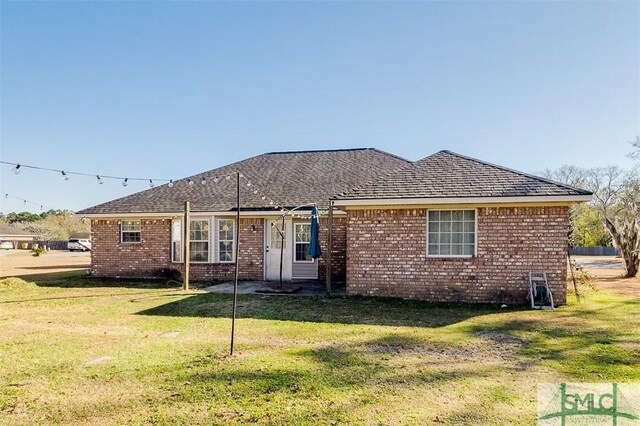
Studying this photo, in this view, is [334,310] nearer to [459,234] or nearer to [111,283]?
[459,234]

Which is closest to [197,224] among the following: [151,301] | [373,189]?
[151,301]

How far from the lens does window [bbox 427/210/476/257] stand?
10.6 meters

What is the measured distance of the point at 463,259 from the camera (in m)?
10.6

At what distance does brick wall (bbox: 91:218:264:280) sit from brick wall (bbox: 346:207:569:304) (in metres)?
5.05

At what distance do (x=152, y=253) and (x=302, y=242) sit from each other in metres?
6.05

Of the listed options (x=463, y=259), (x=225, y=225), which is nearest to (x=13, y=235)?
(x=225, y=225)

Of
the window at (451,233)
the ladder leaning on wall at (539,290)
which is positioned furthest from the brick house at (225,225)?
the ladder leaning on wall at (539,290)

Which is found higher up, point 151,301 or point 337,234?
point 337,234

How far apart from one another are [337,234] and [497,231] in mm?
5705

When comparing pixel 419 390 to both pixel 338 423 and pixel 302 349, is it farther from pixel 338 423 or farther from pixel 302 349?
pixel 302 349

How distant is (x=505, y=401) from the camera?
14.4ft

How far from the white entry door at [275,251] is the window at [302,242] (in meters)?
0.27

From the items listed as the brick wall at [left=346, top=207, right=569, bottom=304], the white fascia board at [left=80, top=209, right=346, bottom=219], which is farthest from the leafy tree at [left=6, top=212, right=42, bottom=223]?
the brick wall at [left=346, top=207, right=569, bottom=304]

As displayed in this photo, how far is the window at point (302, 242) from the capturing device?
15.2m
